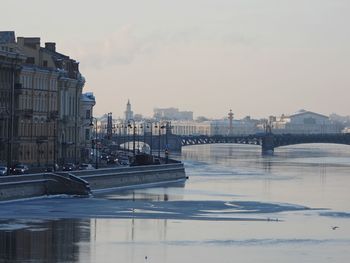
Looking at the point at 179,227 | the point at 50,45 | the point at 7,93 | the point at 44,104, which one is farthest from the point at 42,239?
the point at 50,45

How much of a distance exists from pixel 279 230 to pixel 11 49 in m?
37.7

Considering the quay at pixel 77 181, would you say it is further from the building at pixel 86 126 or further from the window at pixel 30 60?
the building at pixel 86 126

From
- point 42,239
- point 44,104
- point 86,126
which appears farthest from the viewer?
point 86,126

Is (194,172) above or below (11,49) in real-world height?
below

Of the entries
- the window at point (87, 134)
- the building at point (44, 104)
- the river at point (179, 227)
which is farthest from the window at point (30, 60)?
the window at point (87, 134)

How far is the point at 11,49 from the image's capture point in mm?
91438

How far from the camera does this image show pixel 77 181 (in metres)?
76.8

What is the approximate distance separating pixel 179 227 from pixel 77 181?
18.8 m

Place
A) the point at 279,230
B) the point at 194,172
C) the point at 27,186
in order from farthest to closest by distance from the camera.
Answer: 1. the point at 194,172
2. the point at 27,186
3. the point at 279,230

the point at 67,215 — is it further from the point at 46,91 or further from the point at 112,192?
the point at 46,91

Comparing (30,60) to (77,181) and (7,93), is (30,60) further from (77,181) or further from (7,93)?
(77,181)

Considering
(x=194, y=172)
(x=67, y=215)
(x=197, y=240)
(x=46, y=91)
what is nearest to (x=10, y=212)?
(x=67, y=215)

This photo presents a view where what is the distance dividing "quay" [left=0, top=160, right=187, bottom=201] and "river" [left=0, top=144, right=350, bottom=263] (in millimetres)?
837

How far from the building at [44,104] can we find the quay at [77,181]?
572cm
